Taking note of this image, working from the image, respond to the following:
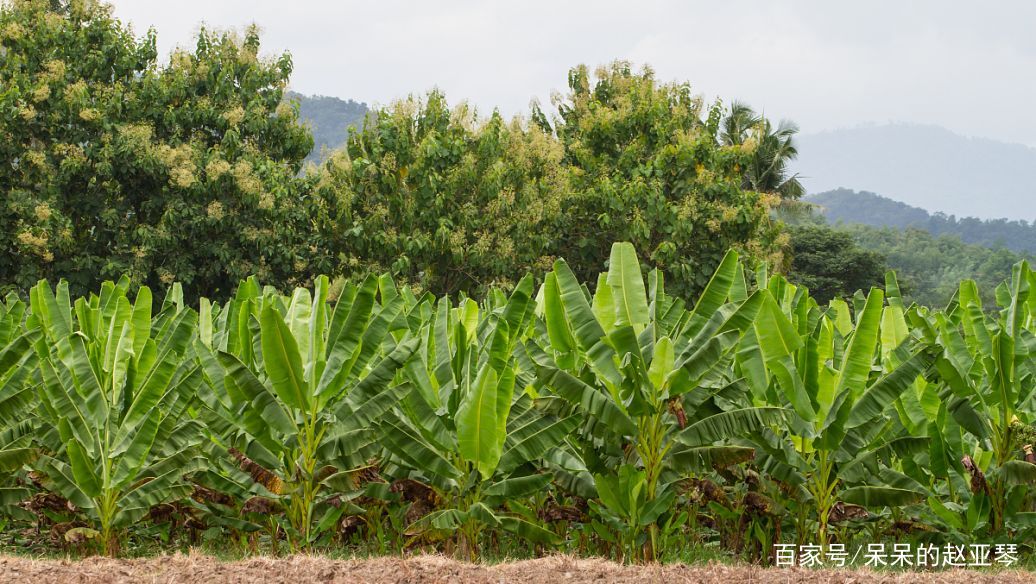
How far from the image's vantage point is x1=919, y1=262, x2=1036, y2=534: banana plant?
6406 mm

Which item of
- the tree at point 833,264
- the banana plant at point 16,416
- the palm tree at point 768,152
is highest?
the palm tree at point 768,152

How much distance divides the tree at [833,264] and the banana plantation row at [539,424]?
41.1 meters

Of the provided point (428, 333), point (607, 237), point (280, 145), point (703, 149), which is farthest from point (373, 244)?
point (428, 333)

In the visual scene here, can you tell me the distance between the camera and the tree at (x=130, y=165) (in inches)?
846

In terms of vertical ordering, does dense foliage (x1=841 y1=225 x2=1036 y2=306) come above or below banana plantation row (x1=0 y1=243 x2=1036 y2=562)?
above

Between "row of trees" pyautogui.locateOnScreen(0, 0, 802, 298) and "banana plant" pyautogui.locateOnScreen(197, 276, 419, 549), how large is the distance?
1448 centimetres

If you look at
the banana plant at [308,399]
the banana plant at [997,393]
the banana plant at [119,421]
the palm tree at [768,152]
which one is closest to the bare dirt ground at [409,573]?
the banana plant at [119,421]

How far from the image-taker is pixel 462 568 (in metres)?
5.30

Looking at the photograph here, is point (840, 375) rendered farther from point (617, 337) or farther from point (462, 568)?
point (462, 568)

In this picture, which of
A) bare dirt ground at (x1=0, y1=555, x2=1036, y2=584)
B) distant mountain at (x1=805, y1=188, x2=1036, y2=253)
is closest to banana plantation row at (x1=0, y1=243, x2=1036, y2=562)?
bare dirt ground at (x1=0, y1=555, x2=1036, y2=584)

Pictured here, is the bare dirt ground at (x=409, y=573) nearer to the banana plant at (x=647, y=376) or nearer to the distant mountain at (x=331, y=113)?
the banana plant at (x=647, y=376)

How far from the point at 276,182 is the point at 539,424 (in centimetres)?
1781

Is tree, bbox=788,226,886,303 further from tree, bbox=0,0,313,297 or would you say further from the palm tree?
tree, bbox=0,0,313,297

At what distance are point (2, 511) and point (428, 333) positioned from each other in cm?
351
